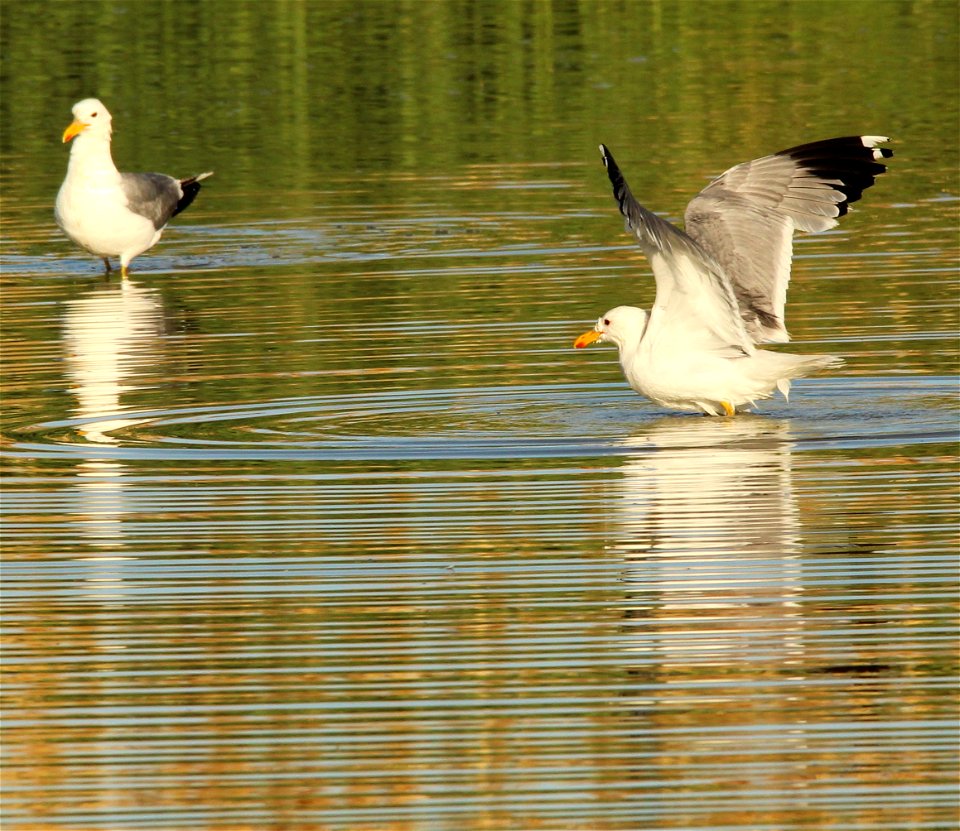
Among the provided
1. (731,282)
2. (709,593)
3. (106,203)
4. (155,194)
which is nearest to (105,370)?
(731,282)

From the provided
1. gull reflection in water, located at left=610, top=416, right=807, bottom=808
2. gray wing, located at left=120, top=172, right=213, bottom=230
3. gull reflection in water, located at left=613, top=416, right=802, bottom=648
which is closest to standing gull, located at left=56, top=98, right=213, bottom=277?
gray wing, located at left=120, top=172, right=213, bottom=230

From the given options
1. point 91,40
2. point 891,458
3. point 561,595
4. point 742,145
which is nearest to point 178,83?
point 91,40

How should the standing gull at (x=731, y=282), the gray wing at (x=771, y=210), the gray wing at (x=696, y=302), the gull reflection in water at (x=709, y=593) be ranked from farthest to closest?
the gray wing at (x=771, y=210), the standing gull at (x=731, y=282), the gray wing at (x=696, y=302), the gull reflection in water at (x=709, y=593)

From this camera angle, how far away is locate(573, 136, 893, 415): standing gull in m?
13.7

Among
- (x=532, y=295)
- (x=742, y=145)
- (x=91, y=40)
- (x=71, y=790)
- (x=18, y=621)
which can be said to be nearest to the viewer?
(x=71, y=790)

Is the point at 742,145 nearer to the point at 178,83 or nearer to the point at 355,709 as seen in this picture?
the point at 178,83

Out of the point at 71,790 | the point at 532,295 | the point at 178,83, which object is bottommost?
the point at 71,790

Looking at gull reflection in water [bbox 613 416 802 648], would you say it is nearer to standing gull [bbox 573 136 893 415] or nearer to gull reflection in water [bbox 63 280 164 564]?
standing gull [bbox 573 136 893 415]

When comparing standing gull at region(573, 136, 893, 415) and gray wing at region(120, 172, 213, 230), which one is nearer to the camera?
standing gull at region(573, 136, 893, 415)

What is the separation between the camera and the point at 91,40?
4550cm

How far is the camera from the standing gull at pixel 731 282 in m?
13.7

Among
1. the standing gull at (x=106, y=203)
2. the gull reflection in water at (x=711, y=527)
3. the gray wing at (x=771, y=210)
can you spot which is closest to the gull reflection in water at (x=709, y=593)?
the gull reflection in water at (x=711, y=527)

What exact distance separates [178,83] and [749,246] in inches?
1018

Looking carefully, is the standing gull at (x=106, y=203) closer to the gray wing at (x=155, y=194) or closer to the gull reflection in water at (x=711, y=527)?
the gray wing at (x=155, y=194)
